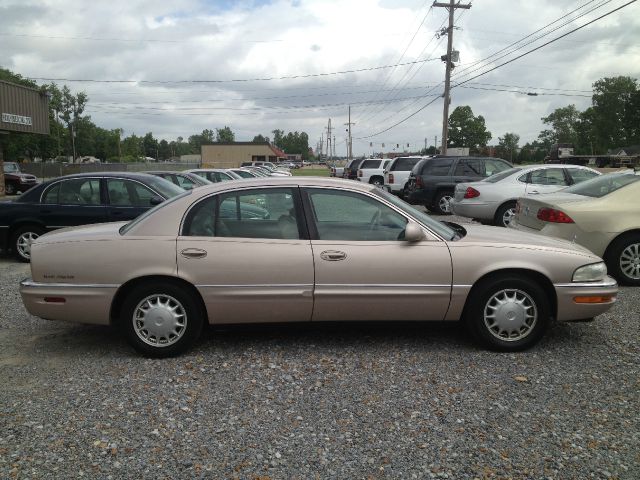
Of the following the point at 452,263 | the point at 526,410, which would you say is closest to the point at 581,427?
the point at 526,410

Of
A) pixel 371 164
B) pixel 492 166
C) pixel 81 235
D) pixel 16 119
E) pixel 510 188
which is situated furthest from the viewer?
pixel 371 164

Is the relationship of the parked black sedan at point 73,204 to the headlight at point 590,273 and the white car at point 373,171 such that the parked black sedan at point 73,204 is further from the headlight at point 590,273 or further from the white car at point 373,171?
the white car at point 373,171

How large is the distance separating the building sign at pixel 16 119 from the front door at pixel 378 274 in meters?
26.4

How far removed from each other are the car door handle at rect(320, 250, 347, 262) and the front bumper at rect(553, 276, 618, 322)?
1.76m

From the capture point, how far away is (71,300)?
4148 mm

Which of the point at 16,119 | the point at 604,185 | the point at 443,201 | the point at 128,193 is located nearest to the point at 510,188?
the point at 443,201

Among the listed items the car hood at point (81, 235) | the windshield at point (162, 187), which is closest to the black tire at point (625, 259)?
the car hood at point (81, 235)

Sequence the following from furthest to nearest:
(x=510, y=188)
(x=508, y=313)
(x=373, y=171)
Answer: (x=373, y=171) → (x=510, y=188) → (x=508, y=313)

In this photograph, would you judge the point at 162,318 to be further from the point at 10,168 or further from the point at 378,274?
the point at 10,168

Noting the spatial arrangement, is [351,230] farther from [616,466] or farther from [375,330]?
[616,466]

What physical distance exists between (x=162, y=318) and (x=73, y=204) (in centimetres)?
527

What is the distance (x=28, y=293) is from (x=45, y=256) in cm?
33

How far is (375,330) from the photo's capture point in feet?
16.1

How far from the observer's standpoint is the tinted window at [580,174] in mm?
11305
